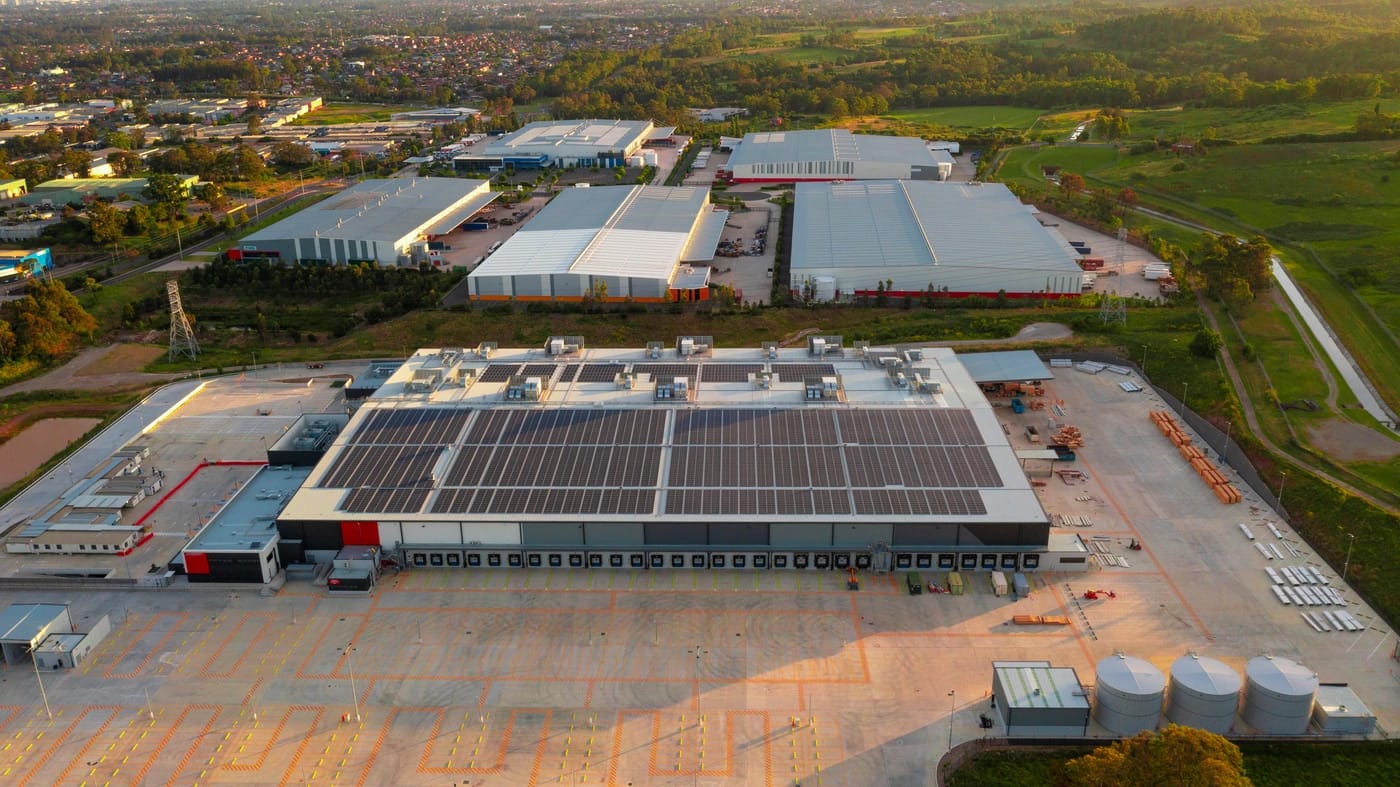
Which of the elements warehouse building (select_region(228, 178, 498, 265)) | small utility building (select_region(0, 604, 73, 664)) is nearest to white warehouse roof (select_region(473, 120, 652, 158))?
warehouse building (select_region(228, 178, 498, 265))

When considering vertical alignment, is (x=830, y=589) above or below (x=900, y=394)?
below

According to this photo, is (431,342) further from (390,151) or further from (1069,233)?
(390,151)

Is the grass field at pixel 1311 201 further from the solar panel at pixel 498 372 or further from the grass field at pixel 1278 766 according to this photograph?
the solar panel at pixel 498 372

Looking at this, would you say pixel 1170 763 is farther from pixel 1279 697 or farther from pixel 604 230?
pixel 604 230

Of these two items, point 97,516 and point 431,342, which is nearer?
point 97,516

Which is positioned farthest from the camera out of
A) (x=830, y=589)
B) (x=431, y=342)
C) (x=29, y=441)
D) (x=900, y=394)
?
(x=431, y=342)

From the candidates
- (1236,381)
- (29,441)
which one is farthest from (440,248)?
(1236,381)

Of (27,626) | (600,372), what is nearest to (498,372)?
(600,372)
